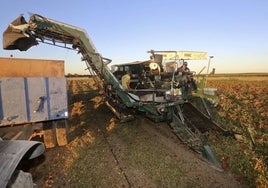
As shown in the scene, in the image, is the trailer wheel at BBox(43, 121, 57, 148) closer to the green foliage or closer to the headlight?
the headlight

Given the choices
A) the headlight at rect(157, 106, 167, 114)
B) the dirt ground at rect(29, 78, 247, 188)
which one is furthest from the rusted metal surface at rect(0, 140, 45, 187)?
the headlight at rect(157, 106, 167, 114)

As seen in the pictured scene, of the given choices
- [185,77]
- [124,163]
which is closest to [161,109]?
[185,77]

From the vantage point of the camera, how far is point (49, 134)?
655 cm

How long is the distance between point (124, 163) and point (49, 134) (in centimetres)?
229

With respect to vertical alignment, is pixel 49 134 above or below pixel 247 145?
above

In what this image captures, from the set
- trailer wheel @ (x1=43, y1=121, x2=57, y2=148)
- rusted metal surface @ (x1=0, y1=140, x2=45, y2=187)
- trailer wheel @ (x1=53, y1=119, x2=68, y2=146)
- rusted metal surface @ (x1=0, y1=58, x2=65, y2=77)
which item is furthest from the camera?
trailer wheel @ (x1=53, y1=119, x2=68, y2=146)

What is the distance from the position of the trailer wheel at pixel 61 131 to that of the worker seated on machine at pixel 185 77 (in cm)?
408

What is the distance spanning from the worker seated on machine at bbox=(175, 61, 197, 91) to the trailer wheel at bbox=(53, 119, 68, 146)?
13.4 ft

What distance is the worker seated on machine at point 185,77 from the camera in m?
8.53

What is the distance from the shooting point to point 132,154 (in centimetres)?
626

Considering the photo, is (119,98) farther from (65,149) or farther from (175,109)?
(65,149)

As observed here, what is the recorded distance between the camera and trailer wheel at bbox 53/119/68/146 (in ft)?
21.7

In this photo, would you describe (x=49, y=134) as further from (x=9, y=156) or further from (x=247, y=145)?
(x=247, y=145)

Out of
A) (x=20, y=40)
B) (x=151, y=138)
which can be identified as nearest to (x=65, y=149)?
(x=151, y=138)
